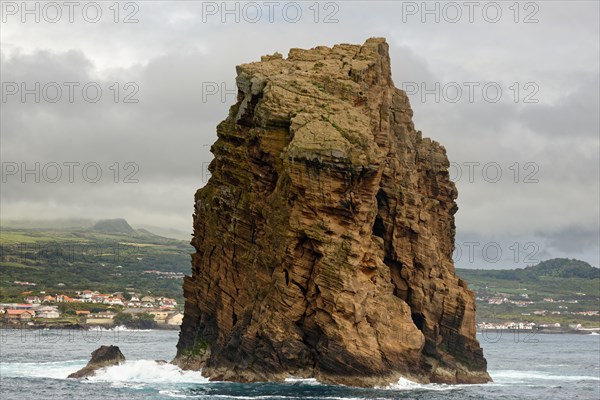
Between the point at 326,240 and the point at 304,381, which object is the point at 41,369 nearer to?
the point at 304,381

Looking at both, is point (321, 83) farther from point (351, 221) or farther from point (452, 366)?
point (452, 366)

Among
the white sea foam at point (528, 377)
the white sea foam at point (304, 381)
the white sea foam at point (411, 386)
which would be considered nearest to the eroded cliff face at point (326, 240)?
the white sea foam at point (304, 381)

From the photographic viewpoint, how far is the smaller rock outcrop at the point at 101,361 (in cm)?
10761

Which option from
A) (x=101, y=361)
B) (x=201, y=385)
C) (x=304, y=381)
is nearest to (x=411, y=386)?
(x=304, y=381)

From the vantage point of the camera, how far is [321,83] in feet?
315

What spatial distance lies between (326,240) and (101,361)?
34.4 m

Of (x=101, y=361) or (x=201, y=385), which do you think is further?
(x=101, y=361)

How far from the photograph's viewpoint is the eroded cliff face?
289 feet

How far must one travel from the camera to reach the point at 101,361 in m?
110

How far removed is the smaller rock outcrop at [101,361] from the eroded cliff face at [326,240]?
7.43 metres

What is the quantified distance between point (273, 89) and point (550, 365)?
7674 cm

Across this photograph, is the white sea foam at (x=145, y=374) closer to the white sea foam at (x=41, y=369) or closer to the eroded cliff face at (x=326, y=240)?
the eroded cliff face at (x=326, y=240)

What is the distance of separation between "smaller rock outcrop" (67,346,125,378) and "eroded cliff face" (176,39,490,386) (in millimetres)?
7431

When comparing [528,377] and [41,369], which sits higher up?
[41,369]
